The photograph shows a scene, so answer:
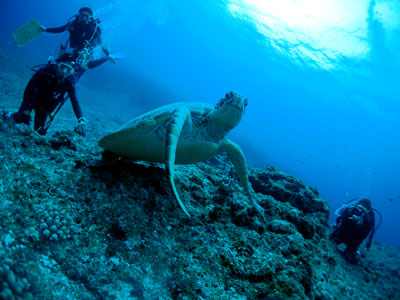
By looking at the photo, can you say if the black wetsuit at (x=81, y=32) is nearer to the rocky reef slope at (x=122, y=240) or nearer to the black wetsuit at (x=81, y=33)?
the black wetsuit at (x=81, y=33)

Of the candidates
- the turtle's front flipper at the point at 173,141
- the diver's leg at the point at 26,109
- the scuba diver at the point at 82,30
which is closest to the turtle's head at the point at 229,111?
the turtle's front flipper at the point at 173,141

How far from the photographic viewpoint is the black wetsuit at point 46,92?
380 cm

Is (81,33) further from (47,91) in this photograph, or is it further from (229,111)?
(229,111)

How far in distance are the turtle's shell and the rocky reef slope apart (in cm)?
30

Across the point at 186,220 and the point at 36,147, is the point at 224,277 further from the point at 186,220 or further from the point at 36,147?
the point at 36,147

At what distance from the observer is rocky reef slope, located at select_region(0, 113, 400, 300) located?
1198 millimetres

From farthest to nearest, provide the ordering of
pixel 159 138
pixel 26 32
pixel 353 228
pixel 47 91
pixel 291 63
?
pixel 291 63 → pixel 26 32 → pixel 353 228 → pixel 47 91 → pixel 159 138

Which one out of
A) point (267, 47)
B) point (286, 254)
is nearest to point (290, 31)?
point (267, 47)

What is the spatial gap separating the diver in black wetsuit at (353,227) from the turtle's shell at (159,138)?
5.26 m

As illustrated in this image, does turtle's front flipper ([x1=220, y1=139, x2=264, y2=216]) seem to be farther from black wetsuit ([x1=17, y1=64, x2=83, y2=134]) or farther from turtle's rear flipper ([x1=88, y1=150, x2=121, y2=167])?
Answer: black wetsuit ([x1=17, y1=64, x2=83, y2=134])

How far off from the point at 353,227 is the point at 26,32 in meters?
10.2

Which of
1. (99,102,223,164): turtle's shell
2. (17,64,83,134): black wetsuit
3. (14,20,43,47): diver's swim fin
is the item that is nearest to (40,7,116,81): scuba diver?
(14,20,43,47): diver's swim fin

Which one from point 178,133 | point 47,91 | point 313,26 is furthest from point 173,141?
point 313,26

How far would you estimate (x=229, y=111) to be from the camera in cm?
238
